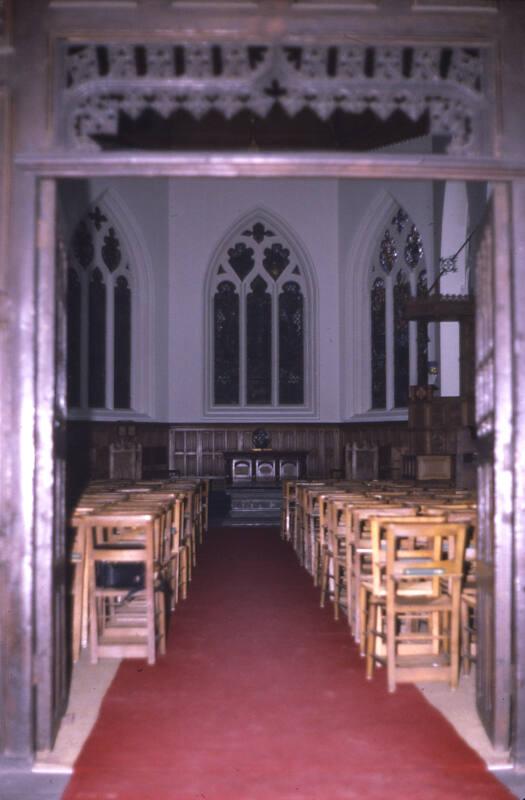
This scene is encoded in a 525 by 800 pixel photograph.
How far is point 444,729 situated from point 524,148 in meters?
2.95

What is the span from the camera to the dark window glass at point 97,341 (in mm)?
16156

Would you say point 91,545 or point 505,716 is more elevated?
point 91,545

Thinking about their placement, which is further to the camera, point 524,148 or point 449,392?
point 449,392

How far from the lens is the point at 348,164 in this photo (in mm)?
4125

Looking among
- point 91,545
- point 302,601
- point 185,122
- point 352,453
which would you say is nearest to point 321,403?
point 352,453

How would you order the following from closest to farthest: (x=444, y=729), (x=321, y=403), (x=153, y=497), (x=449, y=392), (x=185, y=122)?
1. (x=444, y=729)
2. (x=153, y=497)
3. (x=449, y=392)
4. (x=185, y=122)
5. (x=321, y=403)

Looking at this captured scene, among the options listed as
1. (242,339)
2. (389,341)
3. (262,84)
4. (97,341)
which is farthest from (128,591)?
(242,339)

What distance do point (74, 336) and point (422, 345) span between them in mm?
6606

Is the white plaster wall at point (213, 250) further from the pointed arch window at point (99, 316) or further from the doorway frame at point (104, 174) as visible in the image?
the doorway frame at point (104, 174)

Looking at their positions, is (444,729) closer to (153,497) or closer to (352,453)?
(153,497)

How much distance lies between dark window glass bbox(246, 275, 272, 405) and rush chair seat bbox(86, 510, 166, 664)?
11904 mm

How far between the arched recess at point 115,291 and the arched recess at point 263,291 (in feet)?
4.61

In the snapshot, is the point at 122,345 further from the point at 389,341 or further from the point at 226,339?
the point at 389,341

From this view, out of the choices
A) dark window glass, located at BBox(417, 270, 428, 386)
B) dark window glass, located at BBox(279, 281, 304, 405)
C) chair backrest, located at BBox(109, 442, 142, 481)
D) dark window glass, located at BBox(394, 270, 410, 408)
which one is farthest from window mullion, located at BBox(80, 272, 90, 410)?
dark window glass, located at BBox(417, 270, 428, 386)
